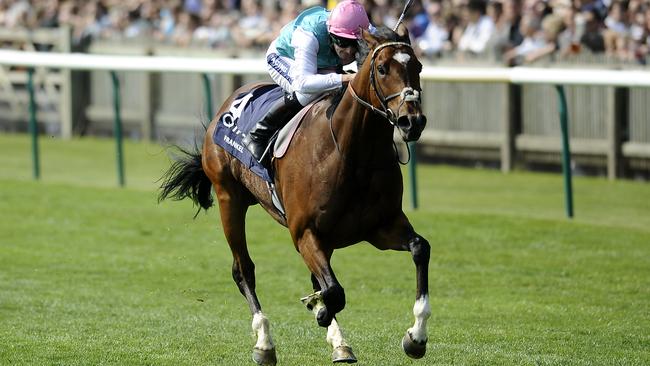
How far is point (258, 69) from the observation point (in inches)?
500

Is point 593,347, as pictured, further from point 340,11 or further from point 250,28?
point 250,28

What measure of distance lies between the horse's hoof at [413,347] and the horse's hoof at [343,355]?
11.9 inches

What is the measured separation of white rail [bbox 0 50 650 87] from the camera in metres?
10.8

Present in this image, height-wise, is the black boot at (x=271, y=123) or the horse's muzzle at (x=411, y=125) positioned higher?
the horse's muzzle at (x=411, y=125)

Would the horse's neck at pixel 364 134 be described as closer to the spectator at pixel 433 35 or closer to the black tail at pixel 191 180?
the black tail at pixel 191 180

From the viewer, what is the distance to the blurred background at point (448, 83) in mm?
14188

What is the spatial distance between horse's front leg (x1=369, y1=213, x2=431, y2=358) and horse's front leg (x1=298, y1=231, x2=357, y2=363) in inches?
11.5

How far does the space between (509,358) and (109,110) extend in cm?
1409

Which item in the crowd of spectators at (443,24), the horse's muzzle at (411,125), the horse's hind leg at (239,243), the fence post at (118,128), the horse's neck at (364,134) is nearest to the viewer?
the horse's muzzle at (411,125)

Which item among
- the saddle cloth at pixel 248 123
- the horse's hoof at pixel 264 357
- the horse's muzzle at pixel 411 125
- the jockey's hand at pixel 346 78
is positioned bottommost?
the horse's hoof at pixel 264 357

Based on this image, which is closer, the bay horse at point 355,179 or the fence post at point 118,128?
the bay horse at point 355,179

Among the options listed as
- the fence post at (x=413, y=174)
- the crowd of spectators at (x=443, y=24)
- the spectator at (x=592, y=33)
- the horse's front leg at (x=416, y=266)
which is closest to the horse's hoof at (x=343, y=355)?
the horse's front leg at (x=416, y=266)

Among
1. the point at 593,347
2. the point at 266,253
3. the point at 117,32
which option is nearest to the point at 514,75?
the point at 266,253

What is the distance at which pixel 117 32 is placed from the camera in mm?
21500
